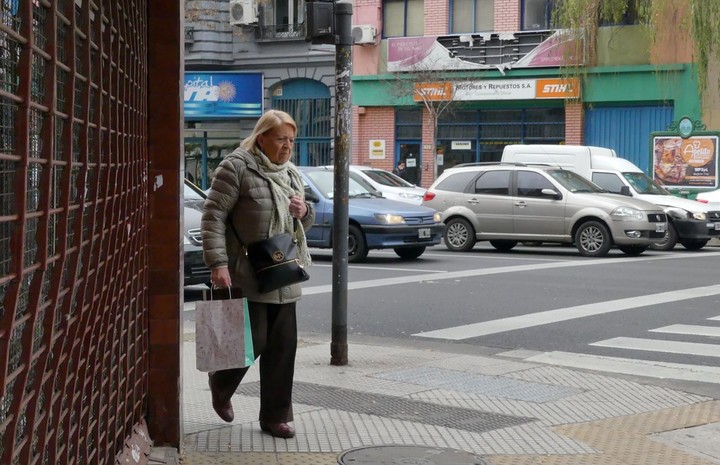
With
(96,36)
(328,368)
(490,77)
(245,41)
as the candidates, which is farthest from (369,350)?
(245,41)

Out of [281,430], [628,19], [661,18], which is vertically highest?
[628,19]

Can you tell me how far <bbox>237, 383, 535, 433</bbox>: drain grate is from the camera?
6723 millimetres

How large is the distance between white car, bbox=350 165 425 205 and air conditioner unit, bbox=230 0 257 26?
1508 centimetres

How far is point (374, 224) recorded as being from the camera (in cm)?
1838

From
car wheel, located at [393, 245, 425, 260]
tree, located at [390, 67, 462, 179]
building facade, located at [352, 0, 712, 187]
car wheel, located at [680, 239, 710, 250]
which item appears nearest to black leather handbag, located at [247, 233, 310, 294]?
car wheel, located at [393, 245, 425, 260]

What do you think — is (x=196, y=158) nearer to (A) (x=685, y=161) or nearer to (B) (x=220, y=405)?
(A) (x=685, y=161)

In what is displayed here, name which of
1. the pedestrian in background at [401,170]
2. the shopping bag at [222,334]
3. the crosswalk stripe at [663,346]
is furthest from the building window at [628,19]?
the shopping bag at [222,334]

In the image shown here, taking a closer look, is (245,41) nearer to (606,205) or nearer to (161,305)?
(606,205)

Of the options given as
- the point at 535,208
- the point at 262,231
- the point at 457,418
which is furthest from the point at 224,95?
the point at 262,231

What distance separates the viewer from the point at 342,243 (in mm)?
8633

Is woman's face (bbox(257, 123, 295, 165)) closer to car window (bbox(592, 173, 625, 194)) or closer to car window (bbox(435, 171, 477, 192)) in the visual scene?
car window (bbox(435, 171, 477, 192))

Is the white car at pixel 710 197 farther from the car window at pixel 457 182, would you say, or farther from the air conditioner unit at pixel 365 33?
the air conditioner unit at pixel 365 33

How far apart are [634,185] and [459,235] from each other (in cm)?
401

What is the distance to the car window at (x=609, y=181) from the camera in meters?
23.0
